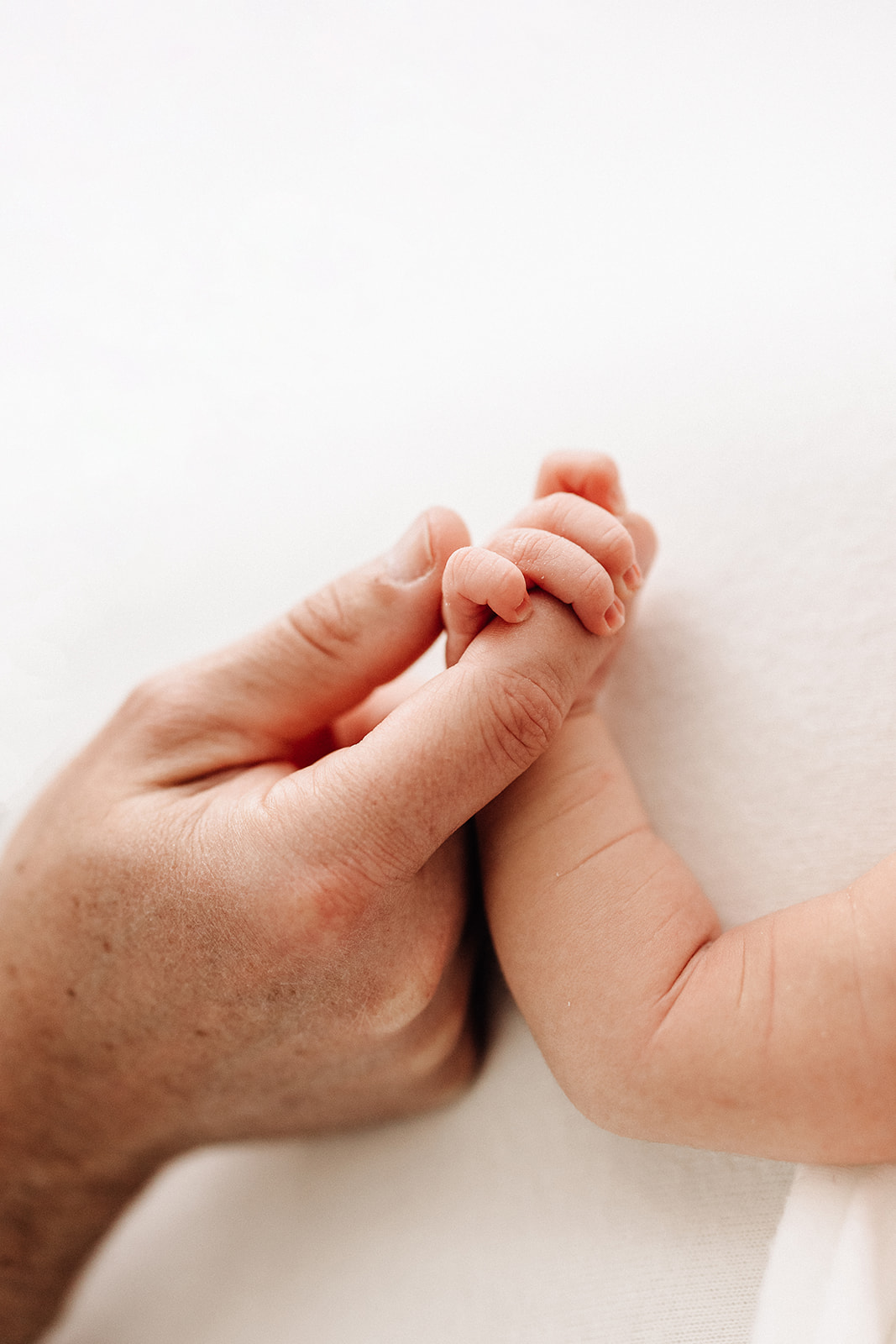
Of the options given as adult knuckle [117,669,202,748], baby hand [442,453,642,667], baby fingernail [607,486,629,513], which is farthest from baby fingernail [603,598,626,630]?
adult knuckle [117,669,202,748]

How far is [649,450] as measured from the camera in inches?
35.4

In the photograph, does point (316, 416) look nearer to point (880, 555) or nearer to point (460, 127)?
point (460, 127)

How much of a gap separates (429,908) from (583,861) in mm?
135

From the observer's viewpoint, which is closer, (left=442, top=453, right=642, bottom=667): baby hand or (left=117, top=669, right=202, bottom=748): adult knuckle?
(left=442, top=453, right=642, bottom=667): baby hand

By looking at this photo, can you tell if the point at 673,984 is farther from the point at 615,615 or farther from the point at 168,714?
the point at 168,714

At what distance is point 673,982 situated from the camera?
2.14 feet

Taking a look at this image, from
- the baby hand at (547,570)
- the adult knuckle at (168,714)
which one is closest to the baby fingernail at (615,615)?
the baby hand at (547,570)

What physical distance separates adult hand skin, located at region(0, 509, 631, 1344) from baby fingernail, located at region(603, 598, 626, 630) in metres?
0.02

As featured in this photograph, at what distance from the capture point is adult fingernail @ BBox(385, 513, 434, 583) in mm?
738

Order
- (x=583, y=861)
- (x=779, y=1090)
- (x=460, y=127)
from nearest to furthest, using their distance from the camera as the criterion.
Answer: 1. (x=779, y=1090)
2. (x=583, y=861)
3. (x=460, y=127)

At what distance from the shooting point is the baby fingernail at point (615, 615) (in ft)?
2.17

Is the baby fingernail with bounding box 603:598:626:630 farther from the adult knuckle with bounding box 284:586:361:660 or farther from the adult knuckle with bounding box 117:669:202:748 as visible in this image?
the adult knuckle with bounding box 117:669:202:748

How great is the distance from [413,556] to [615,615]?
19 cm

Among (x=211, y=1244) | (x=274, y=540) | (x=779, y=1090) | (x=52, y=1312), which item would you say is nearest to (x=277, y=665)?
(x=274, y=540)
